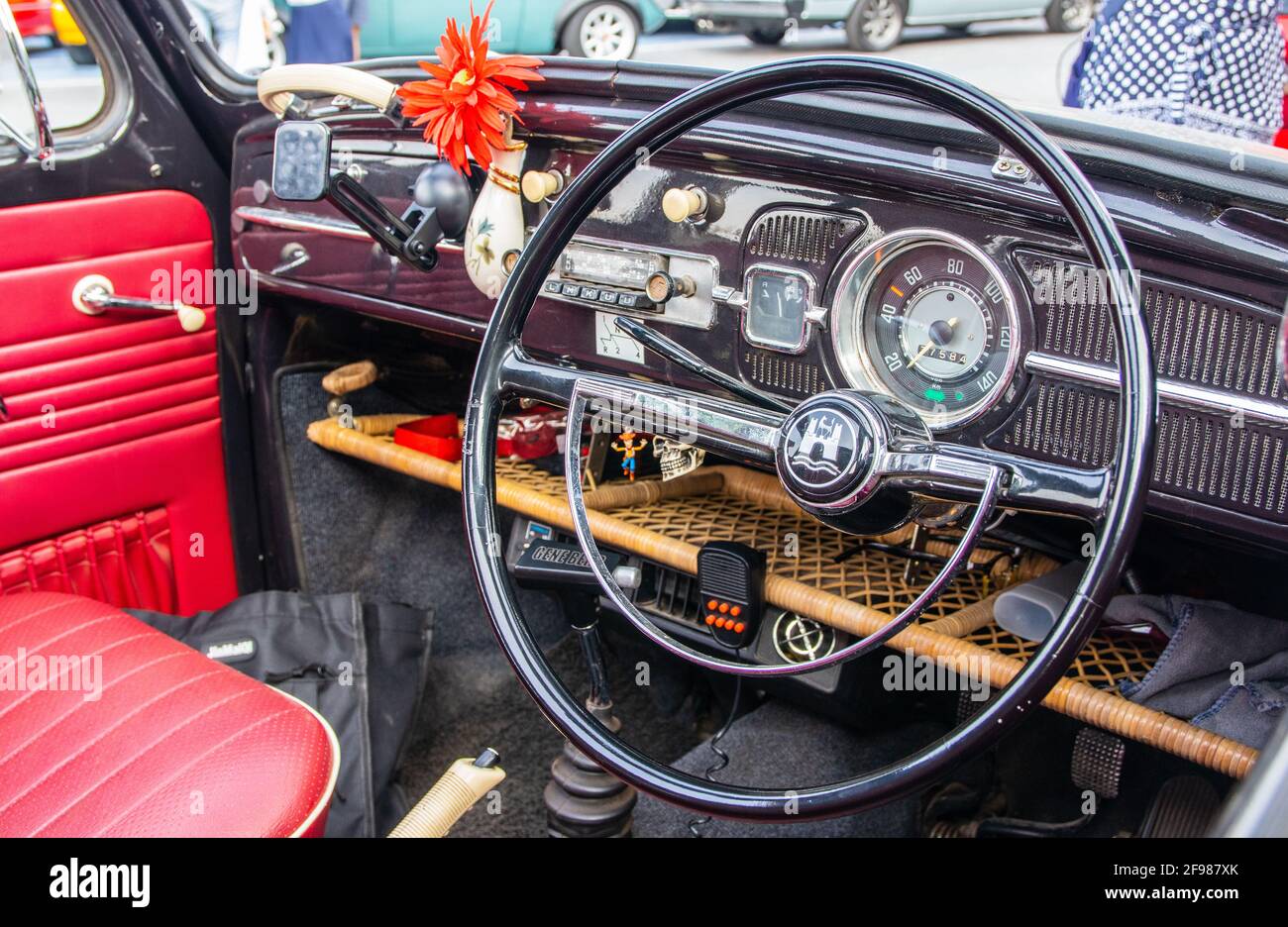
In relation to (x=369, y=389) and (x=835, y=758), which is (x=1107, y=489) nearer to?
(x=835, y=758)

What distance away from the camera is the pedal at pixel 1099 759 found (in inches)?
57.4

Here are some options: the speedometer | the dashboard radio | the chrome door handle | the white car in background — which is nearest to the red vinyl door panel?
the chrome door handle

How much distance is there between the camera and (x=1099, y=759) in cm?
146

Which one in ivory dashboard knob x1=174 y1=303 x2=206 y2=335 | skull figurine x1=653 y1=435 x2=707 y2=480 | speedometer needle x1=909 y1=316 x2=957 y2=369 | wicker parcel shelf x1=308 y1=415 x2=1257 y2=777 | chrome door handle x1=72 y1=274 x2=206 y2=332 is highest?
speedometer needle x1=909 y1=316 x2=957 y2=369

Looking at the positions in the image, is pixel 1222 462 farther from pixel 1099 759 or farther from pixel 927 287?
pixel 1099 759

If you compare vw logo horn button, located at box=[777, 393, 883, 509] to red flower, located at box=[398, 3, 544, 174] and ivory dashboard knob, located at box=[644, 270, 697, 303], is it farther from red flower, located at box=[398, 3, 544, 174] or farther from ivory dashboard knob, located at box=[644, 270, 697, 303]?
red flower, located at box=[398, 3, 544, 174]

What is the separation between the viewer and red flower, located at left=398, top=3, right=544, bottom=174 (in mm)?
1423

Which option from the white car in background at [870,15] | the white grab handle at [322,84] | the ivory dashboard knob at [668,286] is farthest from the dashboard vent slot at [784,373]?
the white car in background at [870,15]

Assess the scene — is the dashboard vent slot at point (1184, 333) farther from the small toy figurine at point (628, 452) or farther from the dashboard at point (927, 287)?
the small toy figurine at point (628, 452)

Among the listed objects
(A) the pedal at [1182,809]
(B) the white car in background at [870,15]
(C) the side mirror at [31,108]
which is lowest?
(A) the pedal at [1182,809]

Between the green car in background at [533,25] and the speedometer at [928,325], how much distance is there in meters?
0.47

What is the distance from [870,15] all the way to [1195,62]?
250 centimetres

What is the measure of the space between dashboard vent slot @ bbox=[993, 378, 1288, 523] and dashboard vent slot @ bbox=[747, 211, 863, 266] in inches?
10.2

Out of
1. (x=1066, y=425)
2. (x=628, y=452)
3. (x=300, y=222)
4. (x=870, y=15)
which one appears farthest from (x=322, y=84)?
(x=870, y=15)
